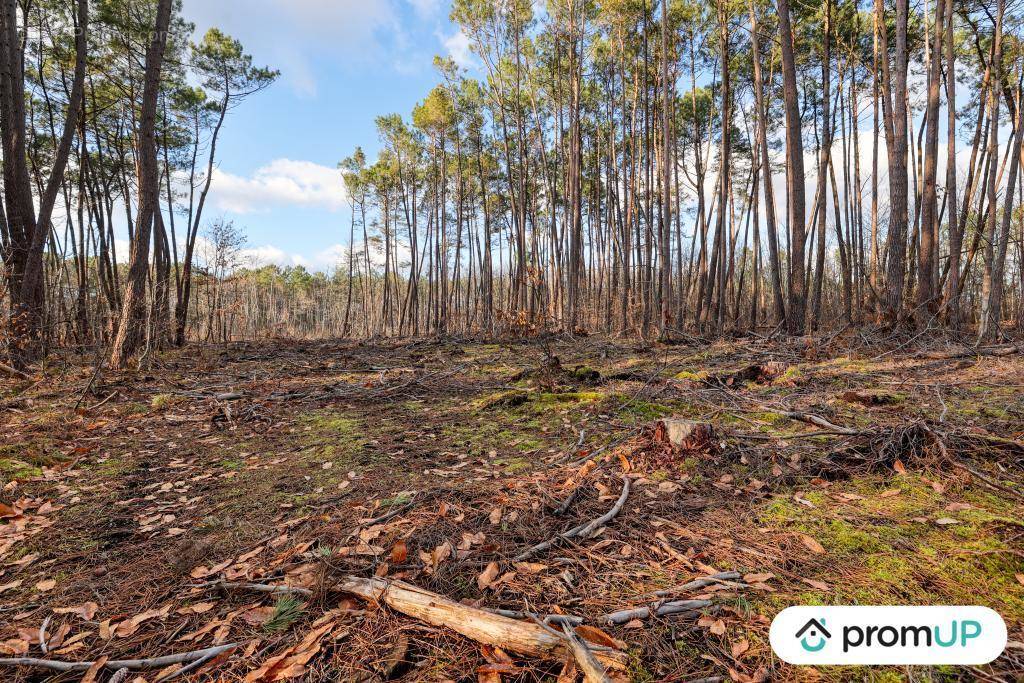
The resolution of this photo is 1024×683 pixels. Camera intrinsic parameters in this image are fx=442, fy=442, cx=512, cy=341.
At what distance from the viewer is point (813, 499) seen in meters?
2.36

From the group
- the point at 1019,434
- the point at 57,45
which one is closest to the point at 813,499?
the point at 1019,434

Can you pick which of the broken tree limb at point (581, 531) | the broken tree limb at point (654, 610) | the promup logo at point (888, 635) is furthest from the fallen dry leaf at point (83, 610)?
the promup logo at point (888, 635)

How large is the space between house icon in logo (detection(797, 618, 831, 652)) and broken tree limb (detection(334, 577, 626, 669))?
0.61 meters

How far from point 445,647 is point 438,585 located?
0.35 metres

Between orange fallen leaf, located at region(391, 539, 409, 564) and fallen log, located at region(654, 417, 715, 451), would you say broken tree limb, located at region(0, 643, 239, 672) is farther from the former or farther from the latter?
fallen log, located at region(654, 417, 715, 451)

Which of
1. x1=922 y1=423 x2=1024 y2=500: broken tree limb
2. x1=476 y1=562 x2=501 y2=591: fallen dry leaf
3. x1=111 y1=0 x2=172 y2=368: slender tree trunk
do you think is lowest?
x1=476 y1=562 x2=501 y2=591: fallen dry leaf

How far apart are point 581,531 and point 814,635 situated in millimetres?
983

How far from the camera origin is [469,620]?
1.55 metres

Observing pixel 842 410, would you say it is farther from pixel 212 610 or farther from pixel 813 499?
pixel 212 610

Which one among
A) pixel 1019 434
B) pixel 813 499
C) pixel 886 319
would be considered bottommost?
pixel 813 499

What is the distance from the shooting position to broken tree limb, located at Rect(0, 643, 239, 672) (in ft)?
5.15

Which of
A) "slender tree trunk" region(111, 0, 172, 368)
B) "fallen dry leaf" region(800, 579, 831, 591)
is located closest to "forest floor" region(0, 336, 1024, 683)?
"fallen dry leaf" region(800, 579, 831, 591)

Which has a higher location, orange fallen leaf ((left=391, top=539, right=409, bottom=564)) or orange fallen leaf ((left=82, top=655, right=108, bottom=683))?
orange fallen leaf ((left=391, top=539, right=409, bottom=564))

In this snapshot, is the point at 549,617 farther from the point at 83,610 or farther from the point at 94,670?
the point at 83,610
